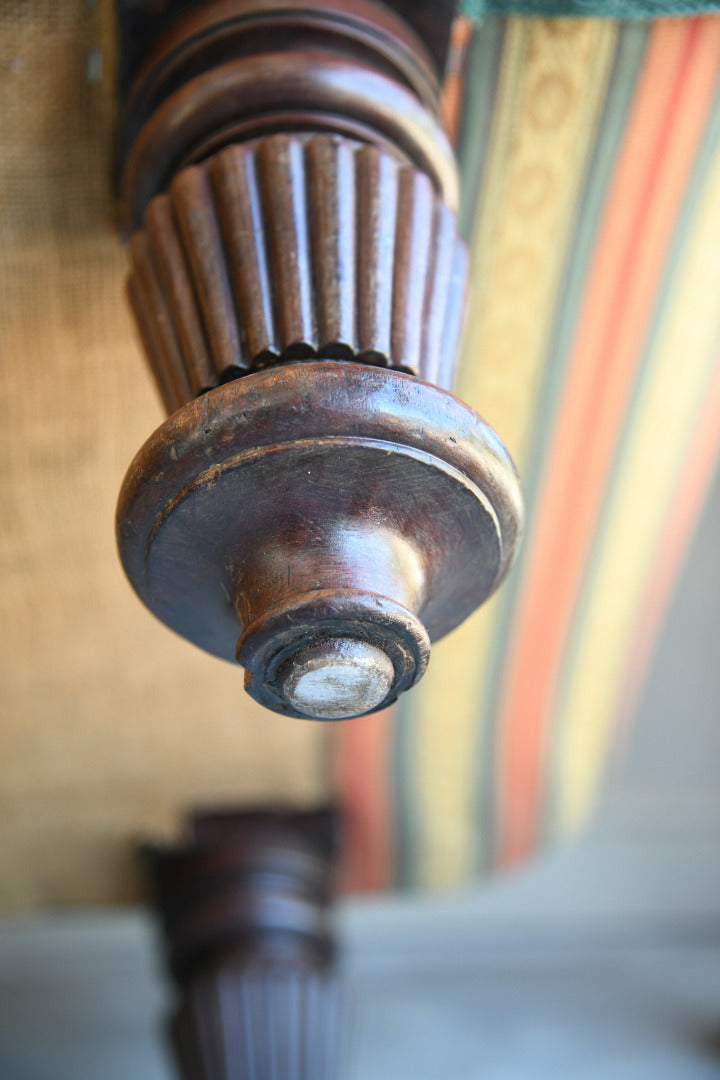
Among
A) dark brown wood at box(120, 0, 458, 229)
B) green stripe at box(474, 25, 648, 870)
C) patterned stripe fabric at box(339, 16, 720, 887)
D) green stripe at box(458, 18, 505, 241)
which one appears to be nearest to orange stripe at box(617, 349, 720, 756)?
patterned stripe fabric at box(339, 16, 720, 887)

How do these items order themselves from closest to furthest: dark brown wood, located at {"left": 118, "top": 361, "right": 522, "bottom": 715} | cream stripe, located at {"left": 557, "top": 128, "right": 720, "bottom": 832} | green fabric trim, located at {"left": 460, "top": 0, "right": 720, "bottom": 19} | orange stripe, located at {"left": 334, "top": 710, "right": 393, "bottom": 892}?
dark brown wood, located at {"left": 118, "top": 361, "right": 522, "bottom": 715} < green fabric trim, located at {"left": 460, "top": 0, "right": 720, "bottom": 19} < cream stripe, located at {"left": 557, "top": 128, "right": 720, "bottom": 832} < orange stripe, located at {"left": 334, "top": 710, "right": 393, "bottom": 892}

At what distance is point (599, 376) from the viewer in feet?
2.01

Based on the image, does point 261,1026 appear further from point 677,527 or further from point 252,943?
point 677,527

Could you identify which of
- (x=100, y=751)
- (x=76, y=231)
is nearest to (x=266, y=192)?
(x=76, y=231)

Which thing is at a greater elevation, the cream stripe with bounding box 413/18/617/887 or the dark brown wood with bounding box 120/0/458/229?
the cream stripe with bounding box 413/18/617/887

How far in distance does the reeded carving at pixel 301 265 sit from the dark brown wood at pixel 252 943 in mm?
385

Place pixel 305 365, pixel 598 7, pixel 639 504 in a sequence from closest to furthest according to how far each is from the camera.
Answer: pixel 305 365 → pixel 598 7 → pixel 639 504

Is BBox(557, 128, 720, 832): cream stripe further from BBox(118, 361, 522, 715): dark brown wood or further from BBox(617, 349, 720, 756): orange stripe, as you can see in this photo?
BBox(118, 361, 522, 715): dark brown wood

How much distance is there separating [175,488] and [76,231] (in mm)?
252

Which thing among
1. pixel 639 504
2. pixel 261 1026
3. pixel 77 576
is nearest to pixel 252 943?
pixel 261 1026

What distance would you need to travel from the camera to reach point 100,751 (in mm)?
676

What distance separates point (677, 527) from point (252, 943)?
1.36 ft

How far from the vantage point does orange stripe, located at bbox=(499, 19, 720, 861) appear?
1.70 feet

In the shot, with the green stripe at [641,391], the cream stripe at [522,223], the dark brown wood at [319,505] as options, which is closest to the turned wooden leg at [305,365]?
the dark brown wood at [319,505]
